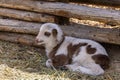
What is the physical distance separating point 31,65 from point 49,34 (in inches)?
26.1

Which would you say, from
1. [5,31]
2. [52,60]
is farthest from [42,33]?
[5,31]

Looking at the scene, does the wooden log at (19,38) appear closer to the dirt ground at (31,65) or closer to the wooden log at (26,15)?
the dirt ground at (31,65)

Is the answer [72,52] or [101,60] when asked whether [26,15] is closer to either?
[72,52]

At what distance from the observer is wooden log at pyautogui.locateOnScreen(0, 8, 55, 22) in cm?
662

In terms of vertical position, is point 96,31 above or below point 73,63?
above

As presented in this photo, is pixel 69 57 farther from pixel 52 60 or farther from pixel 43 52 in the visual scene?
pixel 43 52

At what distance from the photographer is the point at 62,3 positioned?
639 centimetres

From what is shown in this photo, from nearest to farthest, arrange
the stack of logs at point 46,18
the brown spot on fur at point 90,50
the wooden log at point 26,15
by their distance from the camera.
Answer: the brown spot on fur at point 90,50, the stack of logs at point 46,18, the wooden log at point 26,15

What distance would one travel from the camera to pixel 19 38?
690cm

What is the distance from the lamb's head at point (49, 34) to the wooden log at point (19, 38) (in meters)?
0.86

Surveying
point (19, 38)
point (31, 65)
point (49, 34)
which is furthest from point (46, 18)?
point (31, 65)

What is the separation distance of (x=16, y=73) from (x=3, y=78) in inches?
10.2

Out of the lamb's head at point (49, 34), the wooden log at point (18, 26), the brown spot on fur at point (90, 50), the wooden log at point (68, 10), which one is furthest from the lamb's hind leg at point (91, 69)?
the wooden log at point (18, 26)

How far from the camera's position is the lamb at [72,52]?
5.61m
